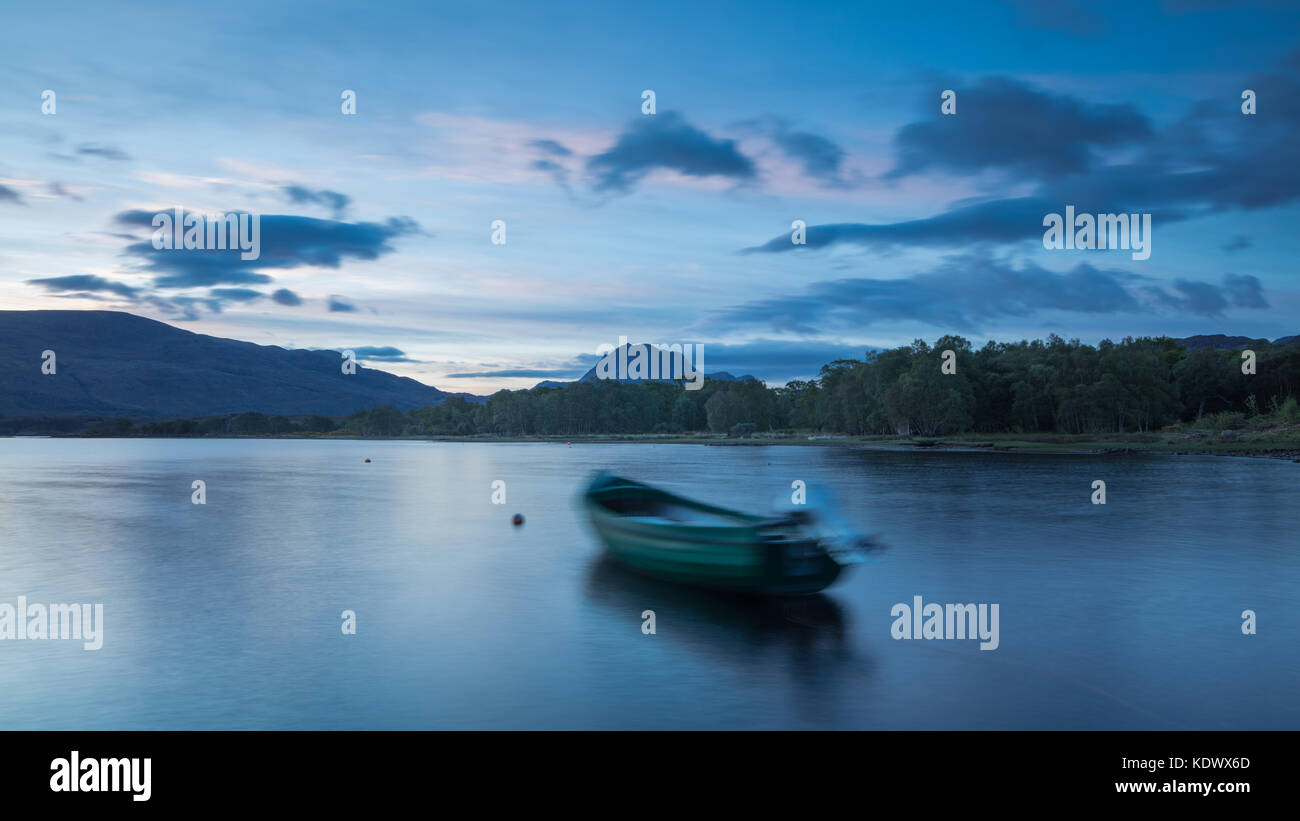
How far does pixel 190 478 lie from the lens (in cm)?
5794

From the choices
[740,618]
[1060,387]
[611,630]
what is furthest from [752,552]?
[1060,387]

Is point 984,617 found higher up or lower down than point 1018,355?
lower down

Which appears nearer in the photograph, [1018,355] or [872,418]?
[1018,355]

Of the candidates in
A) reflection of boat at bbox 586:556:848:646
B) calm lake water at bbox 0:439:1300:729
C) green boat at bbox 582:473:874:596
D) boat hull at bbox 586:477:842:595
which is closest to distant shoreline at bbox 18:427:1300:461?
calm lake water at bbox 0:439:1300:729

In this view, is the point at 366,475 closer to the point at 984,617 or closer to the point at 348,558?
the point at 348,558

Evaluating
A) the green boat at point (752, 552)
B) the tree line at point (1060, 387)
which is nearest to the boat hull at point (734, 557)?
the green boat at point (752, 552)

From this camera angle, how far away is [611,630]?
14.6 metres

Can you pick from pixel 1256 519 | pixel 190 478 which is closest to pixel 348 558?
pixel 1256 519

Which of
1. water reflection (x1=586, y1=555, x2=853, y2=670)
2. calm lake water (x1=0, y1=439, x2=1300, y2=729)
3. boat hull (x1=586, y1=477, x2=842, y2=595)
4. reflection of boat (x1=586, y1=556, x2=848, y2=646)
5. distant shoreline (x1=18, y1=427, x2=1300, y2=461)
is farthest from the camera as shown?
distant shoreline (x1=18, y1=427, x2=1300, y2=461)

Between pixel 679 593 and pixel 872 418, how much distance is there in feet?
383

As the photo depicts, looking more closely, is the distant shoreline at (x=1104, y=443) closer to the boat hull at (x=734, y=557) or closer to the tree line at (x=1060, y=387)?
the tree line at (x=1060, y=387)

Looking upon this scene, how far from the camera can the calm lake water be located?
34.7 ft

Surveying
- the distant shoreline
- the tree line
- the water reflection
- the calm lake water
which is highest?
the tree line

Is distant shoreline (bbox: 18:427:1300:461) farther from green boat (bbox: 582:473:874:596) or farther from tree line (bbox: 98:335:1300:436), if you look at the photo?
green boat (bbox: 582:473:874:596)
